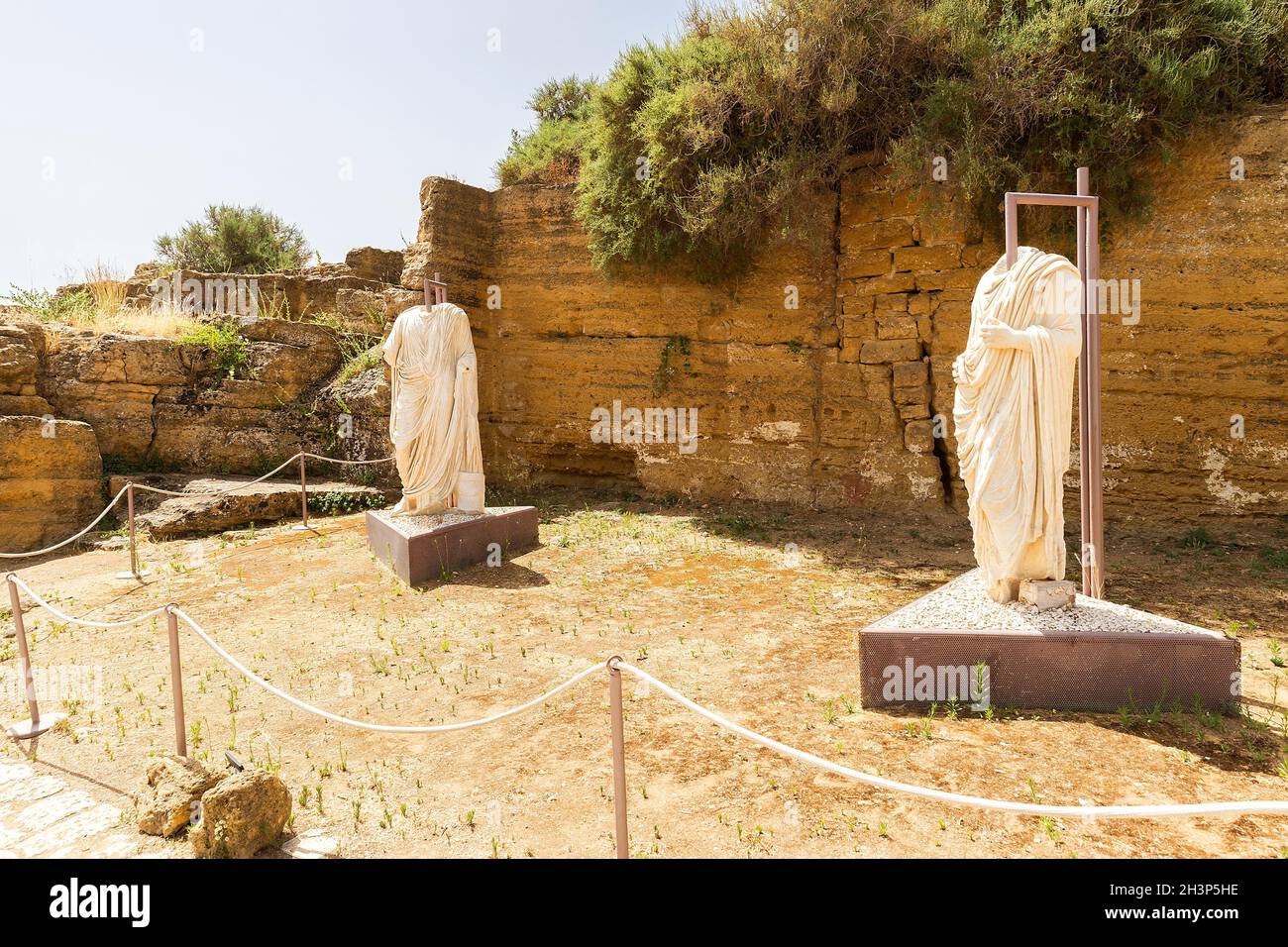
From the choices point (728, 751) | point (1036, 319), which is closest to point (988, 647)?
point (728, 751)

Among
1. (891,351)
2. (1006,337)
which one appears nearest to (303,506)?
(891,351)

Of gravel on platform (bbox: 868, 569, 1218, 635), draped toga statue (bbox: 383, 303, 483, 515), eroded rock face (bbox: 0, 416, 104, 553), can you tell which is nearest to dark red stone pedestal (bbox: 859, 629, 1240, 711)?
gravel on platform (bbox: 868, 569, 1218, 635)

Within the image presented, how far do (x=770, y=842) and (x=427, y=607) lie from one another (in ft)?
14.6

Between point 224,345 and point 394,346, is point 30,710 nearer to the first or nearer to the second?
point 394,346

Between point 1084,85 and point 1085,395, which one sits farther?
point 1084,85

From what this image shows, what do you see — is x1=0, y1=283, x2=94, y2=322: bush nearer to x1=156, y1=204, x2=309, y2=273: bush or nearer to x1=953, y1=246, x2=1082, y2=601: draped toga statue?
x1=156, y1=204, x2=309, y2=273: bush

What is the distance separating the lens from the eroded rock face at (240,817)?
3264mm

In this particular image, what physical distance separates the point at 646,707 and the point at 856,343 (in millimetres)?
7060

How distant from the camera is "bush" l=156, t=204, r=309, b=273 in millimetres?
17875

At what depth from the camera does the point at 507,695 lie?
5.02 m

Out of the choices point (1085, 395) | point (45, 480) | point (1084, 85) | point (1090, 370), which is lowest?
point (45, 480)

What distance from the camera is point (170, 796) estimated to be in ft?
11.6

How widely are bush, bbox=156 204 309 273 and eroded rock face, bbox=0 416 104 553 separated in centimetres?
875

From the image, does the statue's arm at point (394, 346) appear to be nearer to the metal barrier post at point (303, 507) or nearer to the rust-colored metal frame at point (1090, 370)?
the metal barrier post at point (303, 507)
